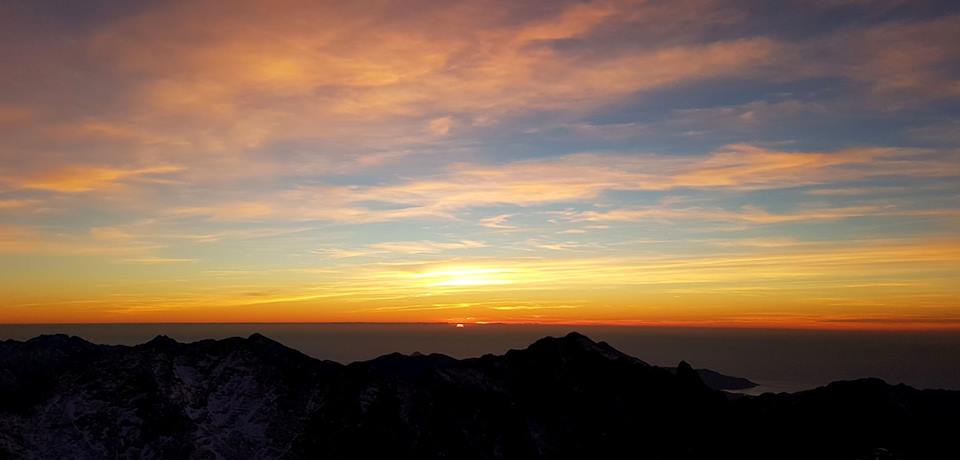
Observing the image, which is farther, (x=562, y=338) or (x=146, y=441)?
(x=562, y=338)

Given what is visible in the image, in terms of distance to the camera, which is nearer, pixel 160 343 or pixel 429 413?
pixel 429 413

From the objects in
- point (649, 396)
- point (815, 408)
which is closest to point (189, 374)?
point (649, 396)

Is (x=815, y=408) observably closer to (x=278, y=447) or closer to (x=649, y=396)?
(x=649, y=396)

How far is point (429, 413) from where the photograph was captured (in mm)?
145875

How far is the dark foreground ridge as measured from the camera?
13250 cm

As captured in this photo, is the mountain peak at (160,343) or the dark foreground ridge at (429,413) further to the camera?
the mountain peak at (160,343)

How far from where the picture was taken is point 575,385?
15662cm

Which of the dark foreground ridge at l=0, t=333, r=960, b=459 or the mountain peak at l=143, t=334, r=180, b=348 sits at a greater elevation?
the mountain peak at l=143, t=334, r=180, b=348

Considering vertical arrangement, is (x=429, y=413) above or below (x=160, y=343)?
below

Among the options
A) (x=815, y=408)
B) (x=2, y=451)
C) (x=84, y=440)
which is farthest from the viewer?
(x=815, y=408)

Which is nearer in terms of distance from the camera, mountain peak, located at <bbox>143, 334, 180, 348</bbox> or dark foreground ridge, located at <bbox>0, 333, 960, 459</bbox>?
dark foreground ridge, located at <bbox>0, 333, 960, 459</bbox>

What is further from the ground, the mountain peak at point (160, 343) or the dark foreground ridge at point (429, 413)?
Result: the mountain peak at point (160, 343)

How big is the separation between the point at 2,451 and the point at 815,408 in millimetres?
165765

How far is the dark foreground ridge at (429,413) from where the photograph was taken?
132500mm
